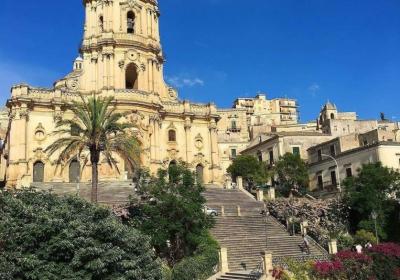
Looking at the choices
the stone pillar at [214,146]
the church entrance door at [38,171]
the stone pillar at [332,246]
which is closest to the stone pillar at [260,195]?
the stone pillar at [332,246]

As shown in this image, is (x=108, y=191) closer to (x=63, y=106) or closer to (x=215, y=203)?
(x=215, y=203)

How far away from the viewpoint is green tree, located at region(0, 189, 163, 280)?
48.6ft

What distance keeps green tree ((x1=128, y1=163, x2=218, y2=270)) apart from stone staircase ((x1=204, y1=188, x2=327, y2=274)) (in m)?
2.28

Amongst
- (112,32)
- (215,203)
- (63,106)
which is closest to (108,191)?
(215,203)

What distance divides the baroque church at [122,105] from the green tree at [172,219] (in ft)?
51.9

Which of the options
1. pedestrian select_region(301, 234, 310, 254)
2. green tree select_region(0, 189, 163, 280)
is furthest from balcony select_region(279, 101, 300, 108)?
green tree select_region(0, 189, 163, 280)

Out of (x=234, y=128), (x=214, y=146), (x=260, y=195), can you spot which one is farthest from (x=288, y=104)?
(x=260, y=195)

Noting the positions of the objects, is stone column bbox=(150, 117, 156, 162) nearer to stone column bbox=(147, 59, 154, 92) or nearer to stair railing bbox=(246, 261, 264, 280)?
stone column bbox=(147, 59, 154, 92)

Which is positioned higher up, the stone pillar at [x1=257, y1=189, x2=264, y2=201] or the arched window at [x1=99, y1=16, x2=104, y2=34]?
the arched window at [x1=99, y1=16, x2=104, y2=34]

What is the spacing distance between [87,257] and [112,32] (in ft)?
117

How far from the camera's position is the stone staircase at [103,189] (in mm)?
33656

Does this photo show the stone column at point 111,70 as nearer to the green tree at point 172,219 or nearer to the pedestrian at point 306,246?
the green tree at point 172,219

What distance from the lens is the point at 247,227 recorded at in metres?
Answer: 30.6

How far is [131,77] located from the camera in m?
50.3
